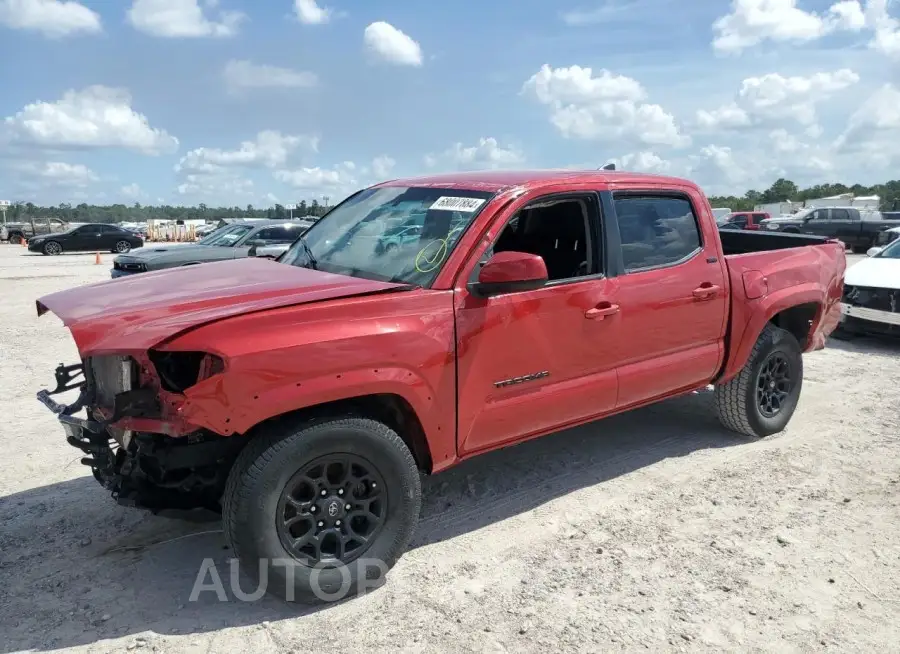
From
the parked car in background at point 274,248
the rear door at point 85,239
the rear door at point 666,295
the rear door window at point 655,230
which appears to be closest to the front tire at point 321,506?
the rear door at point 666,295

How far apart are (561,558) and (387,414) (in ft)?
3.82

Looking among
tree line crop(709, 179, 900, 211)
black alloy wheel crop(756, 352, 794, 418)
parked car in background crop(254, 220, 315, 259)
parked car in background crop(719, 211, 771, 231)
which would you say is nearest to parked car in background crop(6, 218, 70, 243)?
parked car in background crop(254, 220, 315, 259)

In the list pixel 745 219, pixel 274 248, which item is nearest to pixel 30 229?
pixel 274 248

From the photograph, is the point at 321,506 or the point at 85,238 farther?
the point at 85,238

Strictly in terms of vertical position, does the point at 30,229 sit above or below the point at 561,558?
above

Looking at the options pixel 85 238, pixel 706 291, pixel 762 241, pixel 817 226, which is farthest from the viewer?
pixel 85 238

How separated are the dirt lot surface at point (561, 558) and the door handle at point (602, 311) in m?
1.14

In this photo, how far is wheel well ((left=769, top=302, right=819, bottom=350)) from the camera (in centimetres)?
549

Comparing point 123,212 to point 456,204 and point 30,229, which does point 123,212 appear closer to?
point 30,229

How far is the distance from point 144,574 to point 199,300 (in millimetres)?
1410

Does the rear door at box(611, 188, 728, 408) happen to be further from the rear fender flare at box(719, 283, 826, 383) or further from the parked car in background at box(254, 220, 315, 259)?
the parked car in background at box(254, 220, 315, 259)

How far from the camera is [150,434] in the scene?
300 cm

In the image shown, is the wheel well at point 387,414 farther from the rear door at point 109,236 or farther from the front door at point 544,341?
the rear door at point 109,236

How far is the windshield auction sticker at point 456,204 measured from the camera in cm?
375
